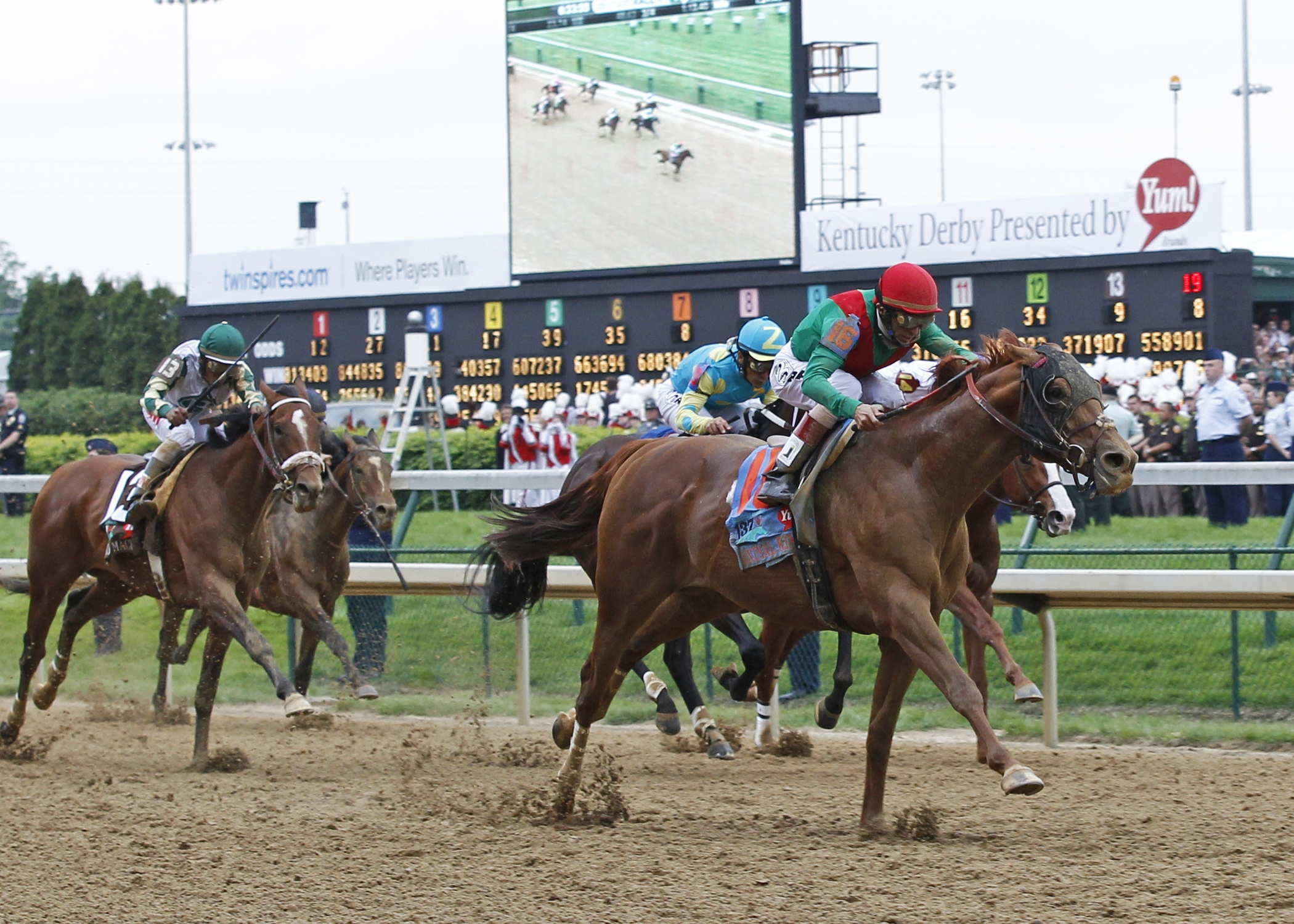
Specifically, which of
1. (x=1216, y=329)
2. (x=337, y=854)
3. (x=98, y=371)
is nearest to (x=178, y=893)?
(x=337, y=854)

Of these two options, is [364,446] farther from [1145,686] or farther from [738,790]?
[1145,686]

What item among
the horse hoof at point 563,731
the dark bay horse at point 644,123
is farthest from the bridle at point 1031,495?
the dark bay horse at point 644,123

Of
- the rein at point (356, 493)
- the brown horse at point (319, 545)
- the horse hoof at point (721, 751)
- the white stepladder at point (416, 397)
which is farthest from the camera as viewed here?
the white stepladder at point (416, 397)

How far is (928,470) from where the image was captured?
5129 millimetres

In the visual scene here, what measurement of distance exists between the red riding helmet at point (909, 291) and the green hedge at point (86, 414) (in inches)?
871

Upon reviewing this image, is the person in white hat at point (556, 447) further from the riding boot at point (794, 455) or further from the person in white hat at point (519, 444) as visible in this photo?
the riding boot at point (794, 455)

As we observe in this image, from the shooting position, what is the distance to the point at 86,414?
89.8ft

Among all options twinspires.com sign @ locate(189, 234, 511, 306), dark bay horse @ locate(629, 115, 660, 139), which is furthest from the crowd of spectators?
twinspires.com sign @ locate(189, 234, 511, 306)

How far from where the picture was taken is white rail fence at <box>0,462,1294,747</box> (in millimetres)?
7184

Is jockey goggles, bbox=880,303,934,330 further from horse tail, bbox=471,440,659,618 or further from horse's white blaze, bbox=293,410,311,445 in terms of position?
horse's white blaze, bbox=293,410,311,445

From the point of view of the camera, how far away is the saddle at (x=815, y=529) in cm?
529

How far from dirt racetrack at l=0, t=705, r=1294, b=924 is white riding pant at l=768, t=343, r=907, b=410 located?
1.44 meters

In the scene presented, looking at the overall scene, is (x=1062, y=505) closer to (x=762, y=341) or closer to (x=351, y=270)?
(x=762, y=341)

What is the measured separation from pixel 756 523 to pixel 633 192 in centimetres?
1500
